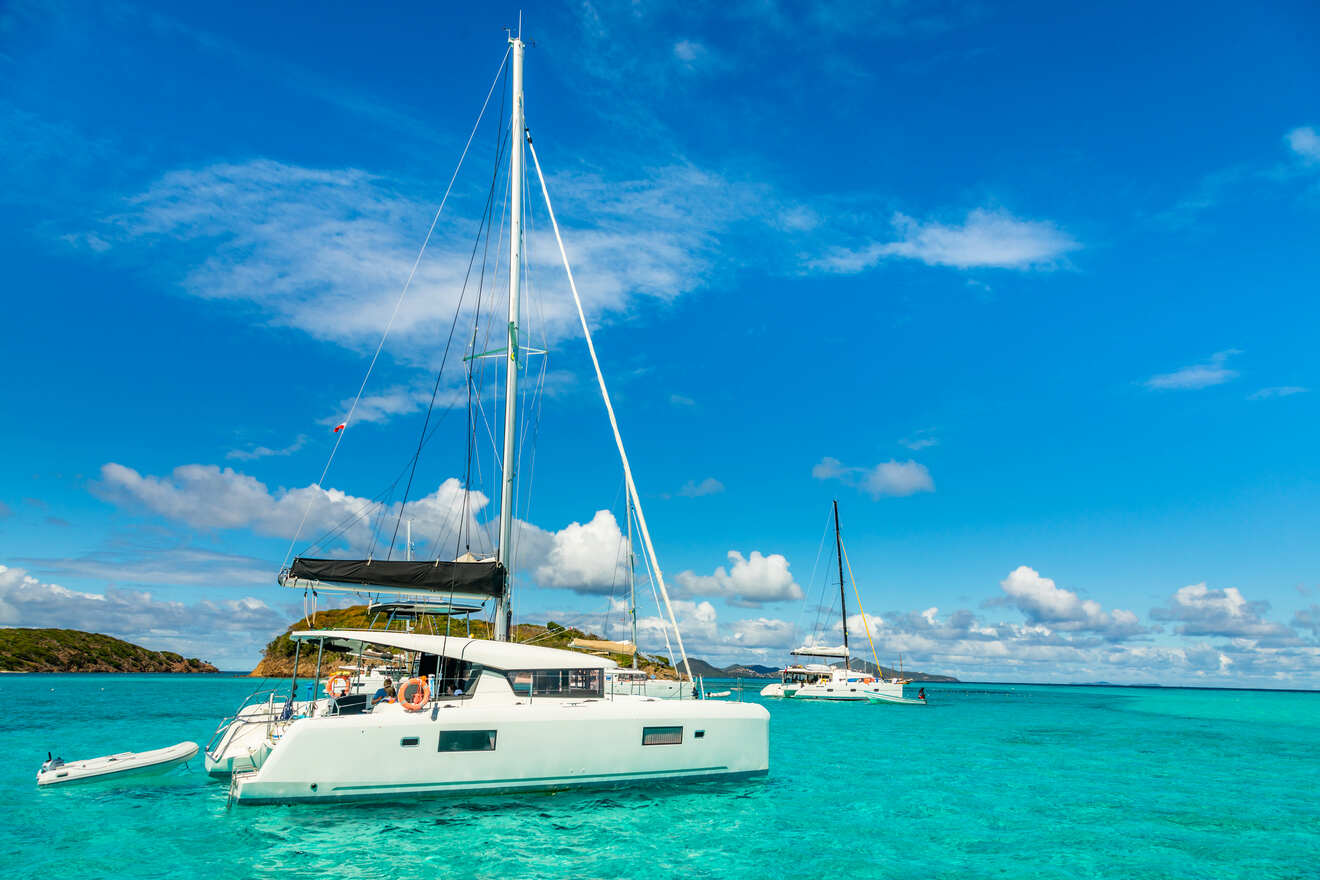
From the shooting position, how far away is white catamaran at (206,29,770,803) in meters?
12.7

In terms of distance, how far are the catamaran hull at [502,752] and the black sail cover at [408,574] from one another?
264 centimetres

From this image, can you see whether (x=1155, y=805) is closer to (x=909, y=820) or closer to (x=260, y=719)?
(x=909, y=820)

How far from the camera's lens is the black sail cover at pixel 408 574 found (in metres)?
14.8

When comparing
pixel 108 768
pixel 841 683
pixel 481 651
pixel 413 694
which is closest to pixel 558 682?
pixel 481 651

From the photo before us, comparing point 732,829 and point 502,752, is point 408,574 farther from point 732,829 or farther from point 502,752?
point 732,829

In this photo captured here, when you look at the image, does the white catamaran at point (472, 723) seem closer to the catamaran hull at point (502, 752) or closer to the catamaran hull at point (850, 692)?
the catamaran hull at point (502, 752)

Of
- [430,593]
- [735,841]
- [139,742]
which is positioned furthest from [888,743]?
[139,742]

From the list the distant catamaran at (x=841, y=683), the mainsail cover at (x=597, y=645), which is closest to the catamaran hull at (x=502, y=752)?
the mainsail cover at (x=597, y=645)

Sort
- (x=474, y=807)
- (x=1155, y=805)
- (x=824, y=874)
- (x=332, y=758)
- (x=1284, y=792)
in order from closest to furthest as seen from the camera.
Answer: (x=824, y=874) < (x=332, y=758) < (x=474, y=807) < (x=1155, y=805) < (x=1284, y=792)

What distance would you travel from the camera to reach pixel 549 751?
45.9 ft

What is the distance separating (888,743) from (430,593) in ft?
78.9

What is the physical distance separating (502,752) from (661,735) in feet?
10.8

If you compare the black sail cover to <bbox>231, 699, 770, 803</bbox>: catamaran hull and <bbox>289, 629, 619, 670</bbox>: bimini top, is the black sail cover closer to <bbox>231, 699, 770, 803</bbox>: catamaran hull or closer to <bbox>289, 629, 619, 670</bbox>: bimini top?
<bbox>289, 629, 619, 670</bbox>: bimini top

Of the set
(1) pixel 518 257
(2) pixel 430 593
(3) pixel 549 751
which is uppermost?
(1) pixel 518 257
